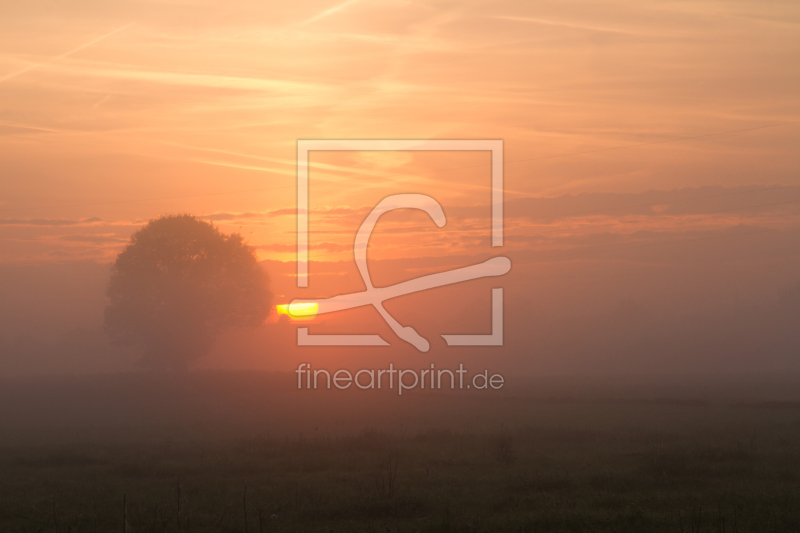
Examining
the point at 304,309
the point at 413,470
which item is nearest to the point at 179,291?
the point at 304,309

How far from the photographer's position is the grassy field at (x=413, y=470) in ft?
48.8

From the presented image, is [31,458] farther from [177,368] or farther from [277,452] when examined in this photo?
[177,368]

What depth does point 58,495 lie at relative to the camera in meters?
17.8

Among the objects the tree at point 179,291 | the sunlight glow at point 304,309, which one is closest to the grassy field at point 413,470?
the sunlight glow at point 304,309

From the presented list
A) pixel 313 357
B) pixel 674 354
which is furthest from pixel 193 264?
pixel 674 354

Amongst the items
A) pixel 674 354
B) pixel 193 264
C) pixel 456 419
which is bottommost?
pixel 674 354

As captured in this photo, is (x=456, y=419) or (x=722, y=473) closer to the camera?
(x=722, y=473)

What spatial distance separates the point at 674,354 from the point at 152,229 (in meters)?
90.3

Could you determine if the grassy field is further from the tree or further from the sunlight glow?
the tree

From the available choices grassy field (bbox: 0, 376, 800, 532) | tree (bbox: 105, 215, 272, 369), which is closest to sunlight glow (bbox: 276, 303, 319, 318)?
grassy field (bbox: 0, 376, 800, 532)

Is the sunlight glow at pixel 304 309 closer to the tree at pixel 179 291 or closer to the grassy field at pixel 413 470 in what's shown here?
the grassy field at pixel 413 470

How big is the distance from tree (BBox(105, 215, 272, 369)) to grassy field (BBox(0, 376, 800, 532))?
1774 centimetres

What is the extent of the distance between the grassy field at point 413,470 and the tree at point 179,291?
17737mm

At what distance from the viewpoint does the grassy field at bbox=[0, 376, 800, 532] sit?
14.9 meters
